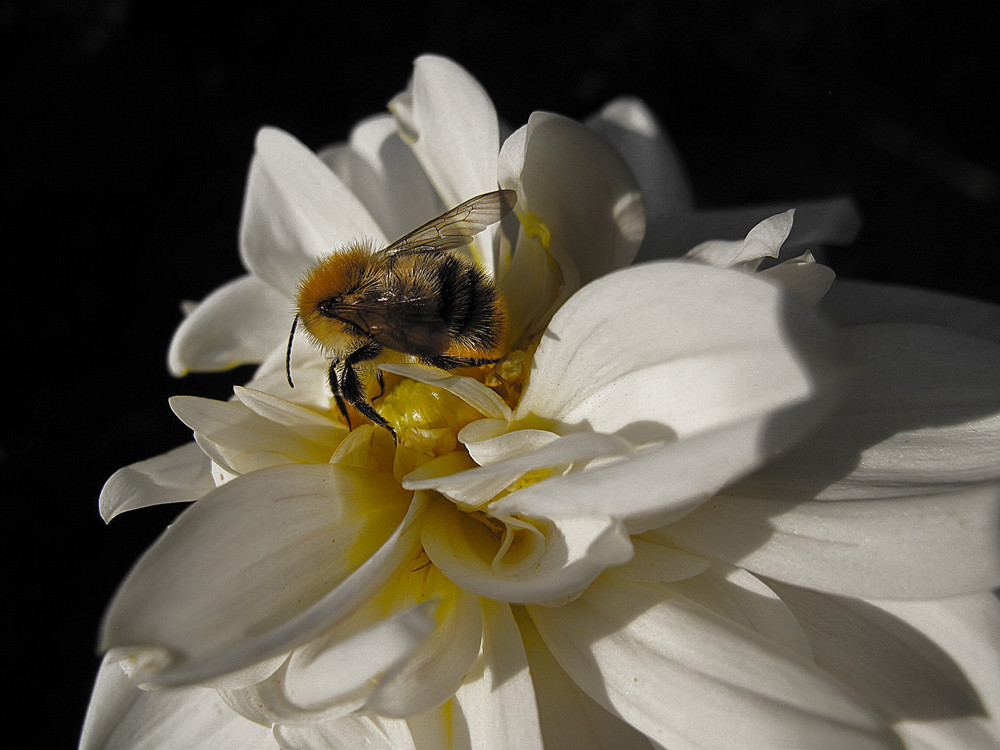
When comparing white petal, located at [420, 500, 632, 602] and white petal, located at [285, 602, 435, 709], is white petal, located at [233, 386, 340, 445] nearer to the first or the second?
white petal, located at [420, 500, 632, 602]

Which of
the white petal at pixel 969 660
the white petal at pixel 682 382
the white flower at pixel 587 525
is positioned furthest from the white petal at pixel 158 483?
the white petal at pixel 969 660

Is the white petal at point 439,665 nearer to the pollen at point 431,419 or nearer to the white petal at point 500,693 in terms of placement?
the white petal at point 500,693

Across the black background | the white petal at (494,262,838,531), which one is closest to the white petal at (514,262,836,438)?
the white petal at (494,262,838,531)

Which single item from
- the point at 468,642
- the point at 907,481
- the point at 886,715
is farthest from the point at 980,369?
the point at 468,642

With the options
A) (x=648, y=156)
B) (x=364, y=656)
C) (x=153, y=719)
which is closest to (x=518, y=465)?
(x=364, y=656)

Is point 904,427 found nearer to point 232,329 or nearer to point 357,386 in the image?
point 357,386

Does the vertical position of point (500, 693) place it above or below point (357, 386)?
below

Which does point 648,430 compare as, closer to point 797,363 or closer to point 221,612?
point 797,363
